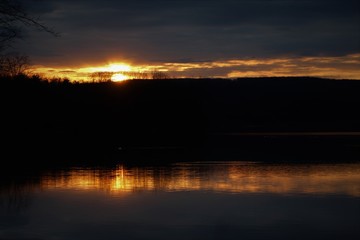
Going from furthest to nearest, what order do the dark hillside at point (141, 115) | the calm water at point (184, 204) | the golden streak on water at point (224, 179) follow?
1. the dark hillside at point (141, 115)
2. the golden streak on water at point (224, 179)
3. the calm water at point (184, 204)

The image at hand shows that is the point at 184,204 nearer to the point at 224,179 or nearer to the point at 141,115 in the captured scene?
the point at 224,179

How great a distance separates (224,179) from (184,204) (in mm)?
6719

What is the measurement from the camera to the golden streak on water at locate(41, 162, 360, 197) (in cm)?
2261

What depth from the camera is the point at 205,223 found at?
15.9 meters

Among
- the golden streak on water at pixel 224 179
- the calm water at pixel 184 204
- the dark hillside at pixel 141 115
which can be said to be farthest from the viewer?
the dark hillside at pixel 141 115

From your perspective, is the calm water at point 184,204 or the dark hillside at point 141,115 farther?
the dark hillside at point 141,115

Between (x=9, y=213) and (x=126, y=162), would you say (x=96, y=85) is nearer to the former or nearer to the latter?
(x=126, y=162)

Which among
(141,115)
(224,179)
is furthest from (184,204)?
(141,115)

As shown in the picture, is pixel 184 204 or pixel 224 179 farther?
pixel 224 179

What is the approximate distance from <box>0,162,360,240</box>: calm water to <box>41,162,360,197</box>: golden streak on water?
4 centimetres

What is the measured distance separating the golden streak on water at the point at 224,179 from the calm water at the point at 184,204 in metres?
0.04

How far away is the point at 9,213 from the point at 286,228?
8.08 metres

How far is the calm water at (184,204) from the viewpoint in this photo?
49.0 ft

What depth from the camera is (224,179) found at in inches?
1008
